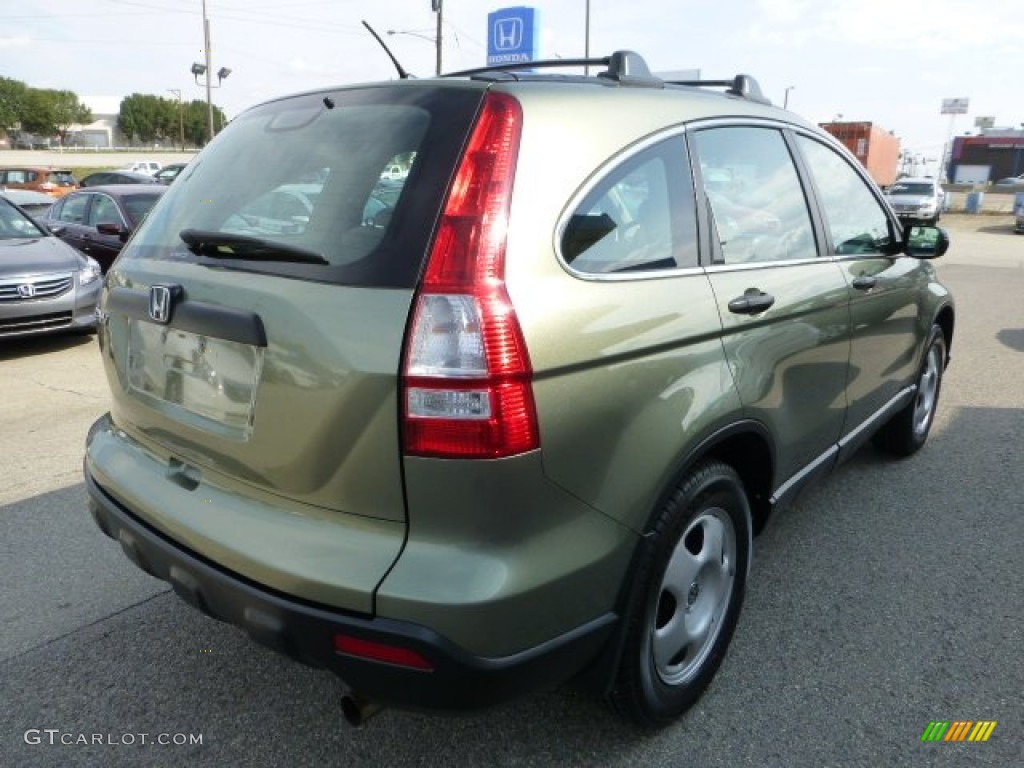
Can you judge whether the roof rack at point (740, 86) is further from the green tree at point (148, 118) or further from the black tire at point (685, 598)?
the green tree at point (148, 118)

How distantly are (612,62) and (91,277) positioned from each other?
657 cm

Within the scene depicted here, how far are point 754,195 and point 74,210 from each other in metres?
10.1

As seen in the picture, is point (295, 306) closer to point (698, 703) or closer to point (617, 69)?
point (617, 69)

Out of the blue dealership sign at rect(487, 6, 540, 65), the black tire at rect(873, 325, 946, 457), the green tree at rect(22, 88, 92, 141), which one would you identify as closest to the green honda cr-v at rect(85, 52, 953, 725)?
the black tire at rect(873, 325, 946, 457)

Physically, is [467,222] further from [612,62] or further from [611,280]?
[612,62]

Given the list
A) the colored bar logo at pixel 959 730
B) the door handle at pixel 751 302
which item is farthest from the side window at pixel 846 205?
the colored bar logo at pixel 959 730

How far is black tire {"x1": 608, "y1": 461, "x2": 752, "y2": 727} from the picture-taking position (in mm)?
2021

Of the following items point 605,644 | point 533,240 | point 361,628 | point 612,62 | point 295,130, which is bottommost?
point 605,644

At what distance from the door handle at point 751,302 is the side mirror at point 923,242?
172cm

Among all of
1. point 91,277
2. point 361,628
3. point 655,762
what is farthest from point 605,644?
point 91,277

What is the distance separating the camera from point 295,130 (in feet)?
7.32

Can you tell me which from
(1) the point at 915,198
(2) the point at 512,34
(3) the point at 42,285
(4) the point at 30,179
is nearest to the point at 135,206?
(3) the point at 42,285

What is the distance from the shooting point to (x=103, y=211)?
31.7 ft

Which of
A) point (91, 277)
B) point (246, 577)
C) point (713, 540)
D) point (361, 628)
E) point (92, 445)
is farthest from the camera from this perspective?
point (91, 277)
